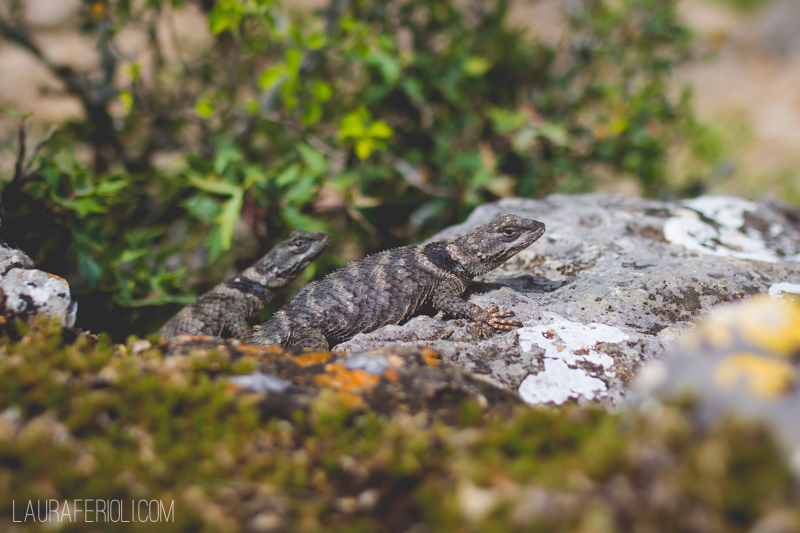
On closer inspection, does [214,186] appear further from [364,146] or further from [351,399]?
[351,399]

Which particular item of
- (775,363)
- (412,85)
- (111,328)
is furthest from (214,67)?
(775,363)

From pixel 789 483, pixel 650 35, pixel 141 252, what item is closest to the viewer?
pixel 789 483

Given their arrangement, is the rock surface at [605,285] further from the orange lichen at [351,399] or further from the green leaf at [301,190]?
the green leaf at [301,190]

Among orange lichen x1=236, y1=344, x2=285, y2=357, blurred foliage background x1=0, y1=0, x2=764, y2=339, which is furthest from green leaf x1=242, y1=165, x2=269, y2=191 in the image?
orange lichen x1=236, y1=344, x2=285, y2=357

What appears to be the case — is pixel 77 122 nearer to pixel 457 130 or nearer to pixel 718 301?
pixel 457 130

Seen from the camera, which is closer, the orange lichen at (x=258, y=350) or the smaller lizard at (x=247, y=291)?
the orange lichen at (x=258, y=350)

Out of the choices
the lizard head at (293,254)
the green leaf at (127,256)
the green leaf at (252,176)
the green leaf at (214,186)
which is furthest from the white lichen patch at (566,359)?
the green leaf at (127,256)
